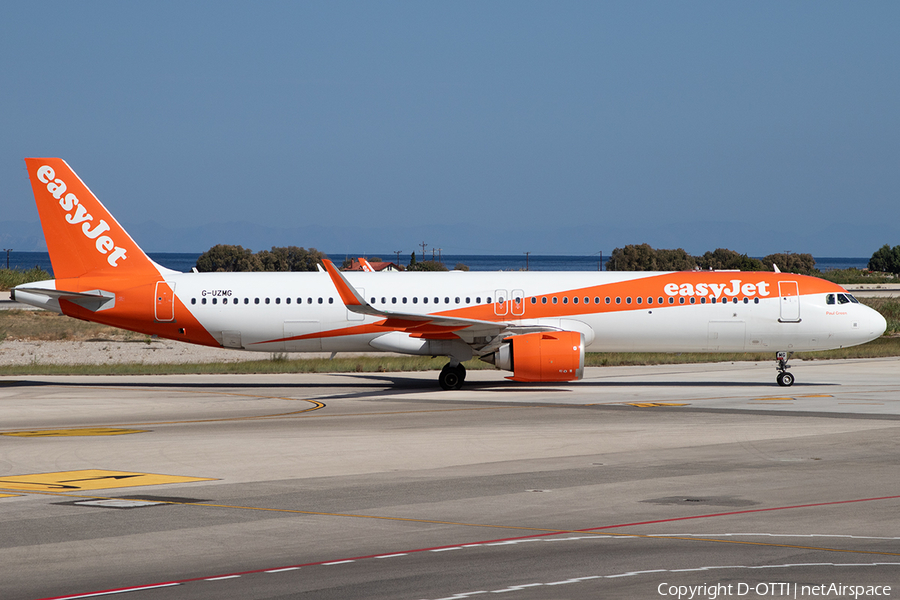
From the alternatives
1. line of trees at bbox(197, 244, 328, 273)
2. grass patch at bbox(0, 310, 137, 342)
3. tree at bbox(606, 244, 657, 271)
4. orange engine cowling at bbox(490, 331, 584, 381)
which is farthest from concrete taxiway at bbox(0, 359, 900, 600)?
line of trees at bbox(197, 244, 328, 273)

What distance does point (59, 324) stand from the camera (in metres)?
61.6

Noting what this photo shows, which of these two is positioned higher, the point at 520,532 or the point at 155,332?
the point at 155,332

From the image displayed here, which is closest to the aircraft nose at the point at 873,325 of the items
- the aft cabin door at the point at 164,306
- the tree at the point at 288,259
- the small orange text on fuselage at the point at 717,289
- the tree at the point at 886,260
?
the small orange text on fuselage at the point at 717,289

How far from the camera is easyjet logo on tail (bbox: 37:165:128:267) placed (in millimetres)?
32469

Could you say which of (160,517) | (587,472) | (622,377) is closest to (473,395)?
(622,377)

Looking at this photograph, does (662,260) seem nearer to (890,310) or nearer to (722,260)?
(722,260)

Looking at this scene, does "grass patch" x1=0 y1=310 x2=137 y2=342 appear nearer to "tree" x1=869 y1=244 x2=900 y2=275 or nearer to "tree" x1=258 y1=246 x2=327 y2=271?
"tree" x1=258 y1=246 x2=327 y2=271

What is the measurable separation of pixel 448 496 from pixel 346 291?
49.8 ft

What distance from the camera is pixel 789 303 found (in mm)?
31828

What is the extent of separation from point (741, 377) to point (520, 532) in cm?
2563

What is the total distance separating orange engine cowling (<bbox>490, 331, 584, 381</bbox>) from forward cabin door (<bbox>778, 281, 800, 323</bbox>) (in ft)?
24.6

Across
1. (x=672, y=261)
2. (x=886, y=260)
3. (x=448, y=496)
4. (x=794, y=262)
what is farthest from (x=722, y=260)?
(x=448, y=496)

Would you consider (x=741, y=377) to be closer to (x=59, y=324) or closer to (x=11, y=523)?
(x=11, y=523)

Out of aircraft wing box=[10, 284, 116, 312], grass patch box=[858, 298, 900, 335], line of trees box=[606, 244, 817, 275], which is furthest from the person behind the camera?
line of trees box=[606, 244, 817, 275]
